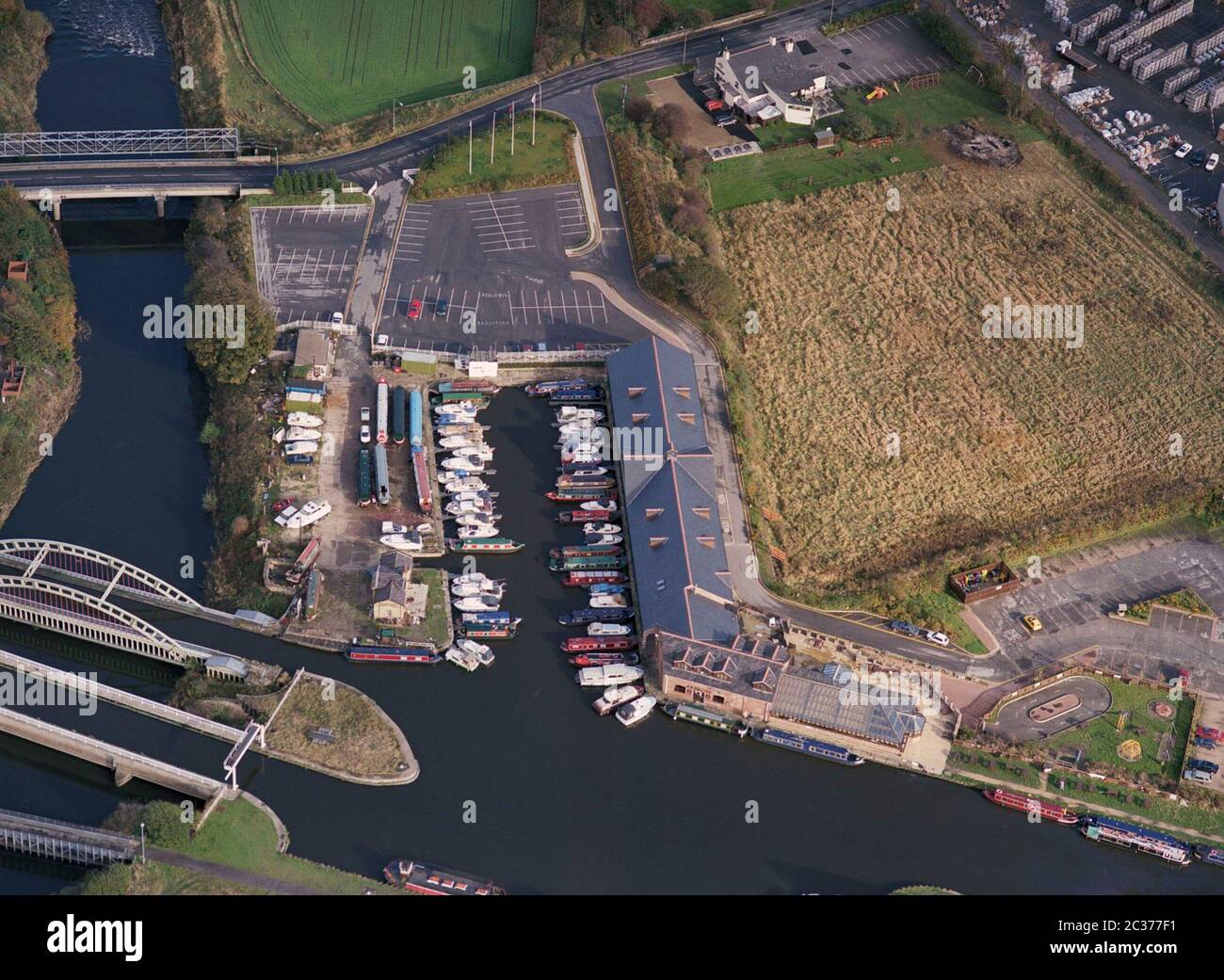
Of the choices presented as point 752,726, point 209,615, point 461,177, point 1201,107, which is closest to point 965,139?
point 1201,107

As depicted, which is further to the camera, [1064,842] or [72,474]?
[72,474]

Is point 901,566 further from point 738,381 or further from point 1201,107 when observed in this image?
point 1201,107

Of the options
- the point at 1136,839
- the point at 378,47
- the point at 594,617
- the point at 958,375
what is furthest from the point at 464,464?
the point at 378,47

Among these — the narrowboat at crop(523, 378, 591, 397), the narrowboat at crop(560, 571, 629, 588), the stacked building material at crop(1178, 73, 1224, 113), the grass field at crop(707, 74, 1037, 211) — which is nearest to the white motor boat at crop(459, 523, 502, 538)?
the narrowboat at crop(560, 571, 629, 588)

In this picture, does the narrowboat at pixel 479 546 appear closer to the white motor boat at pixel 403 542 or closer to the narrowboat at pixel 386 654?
the white motor boat at pixel 403 542

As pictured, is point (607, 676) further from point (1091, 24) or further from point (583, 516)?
point (1091, 24)

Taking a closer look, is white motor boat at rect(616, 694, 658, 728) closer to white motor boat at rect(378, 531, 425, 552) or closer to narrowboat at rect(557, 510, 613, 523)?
narrowboat at rect(557, 510, 613, 523)
